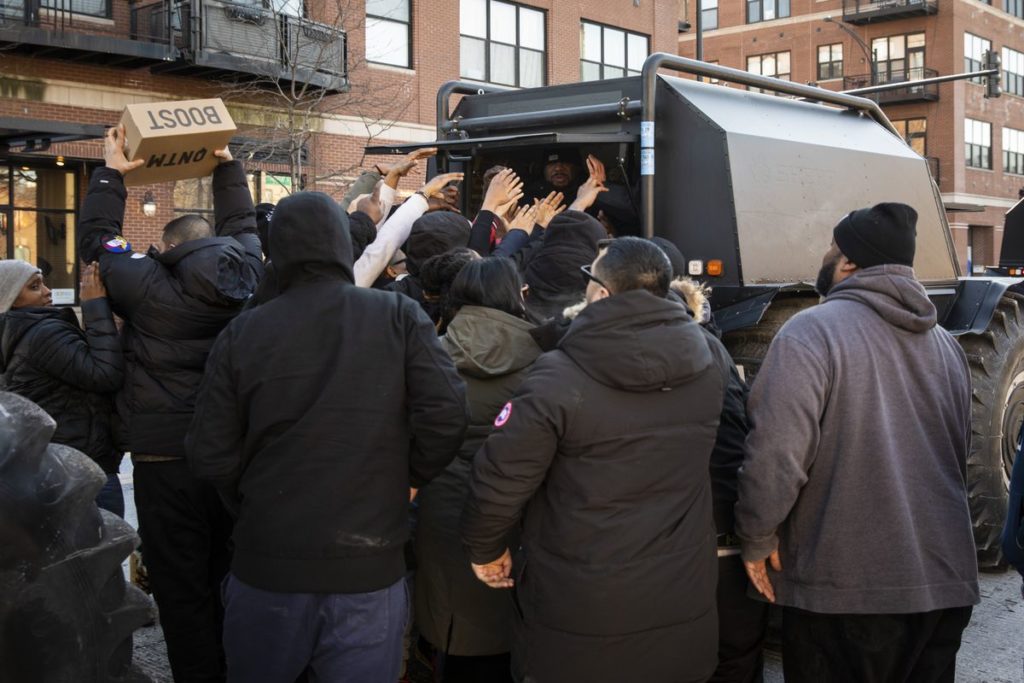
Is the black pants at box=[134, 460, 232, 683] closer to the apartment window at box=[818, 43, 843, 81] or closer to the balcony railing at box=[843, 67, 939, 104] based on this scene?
the balcony railing at box=[843, 67, 939, 104]

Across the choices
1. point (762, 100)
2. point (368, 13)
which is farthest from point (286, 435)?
point (368, 13)

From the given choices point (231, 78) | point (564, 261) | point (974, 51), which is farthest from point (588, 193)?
point (974, 51)

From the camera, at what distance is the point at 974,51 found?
4397 cm

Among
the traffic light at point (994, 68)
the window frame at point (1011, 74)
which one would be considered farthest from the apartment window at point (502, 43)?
the window frame at point (1011, 74)

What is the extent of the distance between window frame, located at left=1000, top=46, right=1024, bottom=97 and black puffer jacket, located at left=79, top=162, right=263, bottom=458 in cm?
4789

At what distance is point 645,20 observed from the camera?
28.5m

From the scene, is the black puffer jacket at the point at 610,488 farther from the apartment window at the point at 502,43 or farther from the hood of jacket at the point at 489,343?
the apartment window at the point at 502,43

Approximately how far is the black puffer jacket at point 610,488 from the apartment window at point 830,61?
149 feet

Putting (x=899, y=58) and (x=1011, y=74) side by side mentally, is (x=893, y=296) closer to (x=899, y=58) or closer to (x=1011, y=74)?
(x=899, y=58)

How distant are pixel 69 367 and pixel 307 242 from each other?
165 cm

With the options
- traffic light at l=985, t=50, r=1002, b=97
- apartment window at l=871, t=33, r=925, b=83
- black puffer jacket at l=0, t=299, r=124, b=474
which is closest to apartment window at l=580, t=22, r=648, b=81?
traffic light at l=985, t=50, r=1002, b=97

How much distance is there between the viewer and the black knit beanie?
11.3ft

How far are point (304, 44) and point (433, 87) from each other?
14.3 feet

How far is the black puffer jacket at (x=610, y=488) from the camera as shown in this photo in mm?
3057
